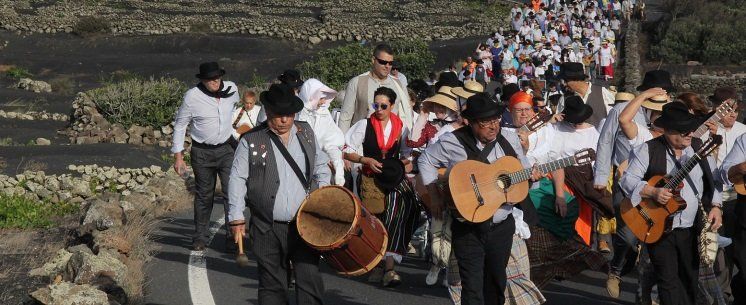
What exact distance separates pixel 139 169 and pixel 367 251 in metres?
12.8

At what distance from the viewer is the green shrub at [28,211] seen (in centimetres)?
1638

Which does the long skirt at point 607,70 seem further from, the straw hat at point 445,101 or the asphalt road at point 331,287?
the straw hat at point 445,101

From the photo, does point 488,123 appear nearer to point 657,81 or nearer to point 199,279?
point 657,81

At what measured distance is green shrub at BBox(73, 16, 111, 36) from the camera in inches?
2148

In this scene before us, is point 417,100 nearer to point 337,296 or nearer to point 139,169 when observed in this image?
point 337,296

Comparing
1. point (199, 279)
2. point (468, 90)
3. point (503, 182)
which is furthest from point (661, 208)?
point (199, 279)

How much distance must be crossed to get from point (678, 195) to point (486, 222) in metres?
1.34

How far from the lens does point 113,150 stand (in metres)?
21.9

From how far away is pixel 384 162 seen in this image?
10.7 meters

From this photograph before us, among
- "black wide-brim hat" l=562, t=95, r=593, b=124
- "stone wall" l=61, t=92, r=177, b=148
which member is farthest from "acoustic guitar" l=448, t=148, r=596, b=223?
"stone wall" l=61, t=92, r=177, b=148

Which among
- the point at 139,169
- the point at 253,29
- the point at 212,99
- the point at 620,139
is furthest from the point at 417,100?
the point at 253,29

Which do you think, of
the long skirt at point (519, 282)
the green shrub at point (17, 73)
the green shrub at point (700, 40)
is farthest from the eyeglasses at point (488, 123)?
the green shrub at point (700, 40)

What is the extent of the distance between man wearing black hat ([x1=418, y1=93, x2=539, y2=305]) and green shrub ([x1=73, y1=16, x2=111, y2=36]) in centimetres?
4791

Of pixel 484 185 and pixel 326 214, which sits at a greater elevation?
pixel 484 185
